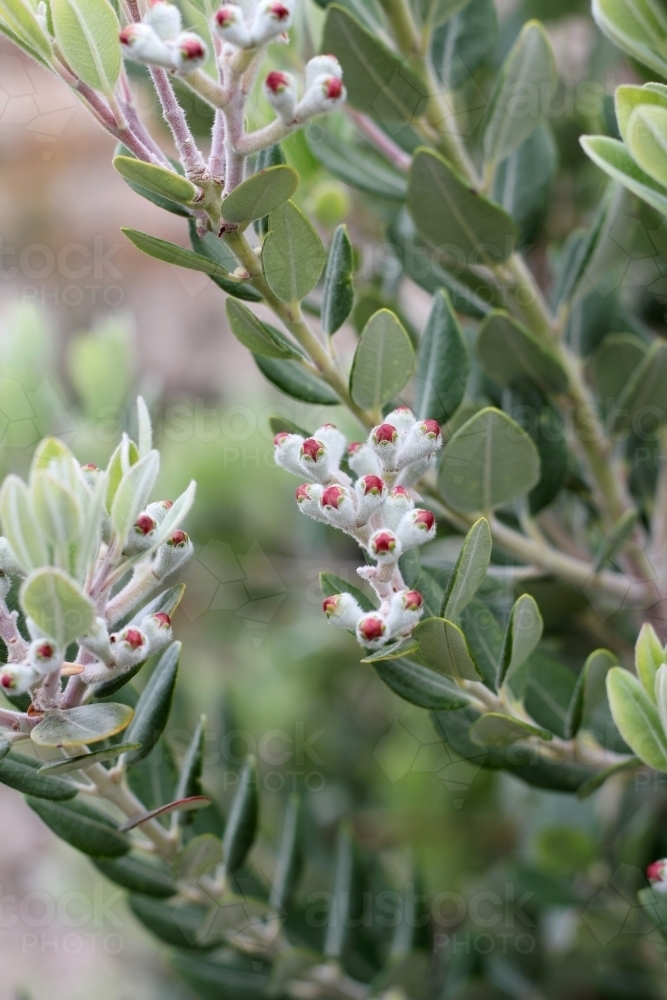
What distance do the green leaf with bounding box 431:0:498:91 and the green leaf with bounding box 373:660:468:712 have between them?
48cm

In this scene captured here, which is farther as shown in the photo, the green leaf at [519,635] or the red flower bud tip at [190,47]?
the green leaf at [519,635]

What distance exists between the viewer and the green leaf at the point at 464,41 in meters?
0.77

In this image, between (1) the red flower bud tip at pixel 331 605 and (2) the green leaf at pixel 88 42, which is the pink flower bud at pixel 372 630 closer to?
(1) the red flower bud tip at pixel 331 605

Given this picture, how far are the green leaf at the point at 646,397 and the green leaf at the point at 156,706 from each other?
404 millimetres

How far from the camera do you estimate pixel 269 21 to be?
0.40m

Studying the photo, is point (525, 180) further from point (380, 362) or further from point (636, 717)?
point (636, 717)

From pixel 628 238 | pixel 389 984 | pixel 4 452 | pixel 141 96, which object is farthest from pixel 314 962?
pixel 141 96

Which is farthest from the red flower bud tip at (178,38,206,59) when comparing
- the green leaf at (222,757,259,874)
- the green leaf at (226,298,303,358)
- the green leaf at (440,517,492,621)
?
the green leaf at (222,757,259,874)

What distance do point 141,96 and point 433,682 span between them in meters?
0.70

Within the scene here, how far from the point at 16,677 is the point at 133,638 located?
0.05 m

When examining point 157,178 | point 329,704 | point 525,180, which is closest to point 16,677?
point 157,178

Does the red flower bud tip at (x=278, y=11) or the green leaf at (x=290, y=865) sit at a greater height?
the red flower bud tip at (x=278, y=11)

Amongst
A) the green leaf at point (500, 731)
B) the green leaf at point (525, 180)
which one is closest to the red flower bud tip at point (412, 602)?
the green leaf at point (500, 731)

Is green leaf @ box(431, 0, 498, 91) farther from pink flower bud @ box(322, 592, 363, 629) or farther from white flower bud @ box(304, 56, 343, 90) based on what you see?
pink flower bud @ box(322, 592, 363, 629)
